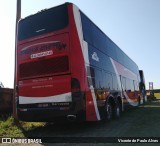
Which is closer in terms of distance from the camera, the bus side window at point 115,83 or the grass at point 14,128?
the grass at point 14,128

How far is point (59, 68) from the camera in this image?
332 inches

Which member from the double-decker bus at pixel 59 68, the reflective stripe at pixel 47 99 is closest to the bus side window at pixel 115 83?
the double-decker bus at pixel 59 68

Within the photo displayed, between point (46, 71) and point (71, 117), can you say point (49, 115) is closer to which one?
point (71, 117)

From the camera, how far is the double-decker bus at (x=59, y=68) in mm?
8133

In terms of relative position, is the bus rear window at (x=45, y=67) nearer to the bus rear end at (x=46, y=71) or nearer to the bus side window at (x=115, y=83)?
the bus rear end at (x=46, y=71)

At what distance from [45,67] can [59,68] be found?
592 mm

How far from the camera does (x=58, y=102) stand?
8.21 metres

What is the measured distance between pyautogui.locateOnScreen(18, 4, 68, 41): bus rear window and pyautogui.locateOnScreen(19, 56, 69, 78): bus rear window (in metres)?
1.06

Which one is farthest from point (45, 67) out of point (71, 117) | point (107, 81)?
point (107, 81)

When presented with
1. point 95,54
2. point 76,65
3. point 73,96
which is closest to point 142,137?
point 73,96

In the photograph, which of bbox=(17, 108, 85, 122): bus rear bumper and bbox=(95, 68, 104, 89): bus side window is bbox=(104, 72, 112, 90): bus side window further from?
bbox=(17, 108, 85, 122): bus rear bumper

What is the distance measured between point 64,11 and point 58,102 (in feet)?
10.1

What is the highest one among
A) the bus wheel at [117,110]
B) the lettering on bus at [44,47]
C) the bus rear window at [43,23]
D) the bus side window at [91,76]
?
the bus rear window at [43,23]

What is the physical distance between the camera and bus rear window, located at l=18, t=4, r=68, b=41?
870cm
